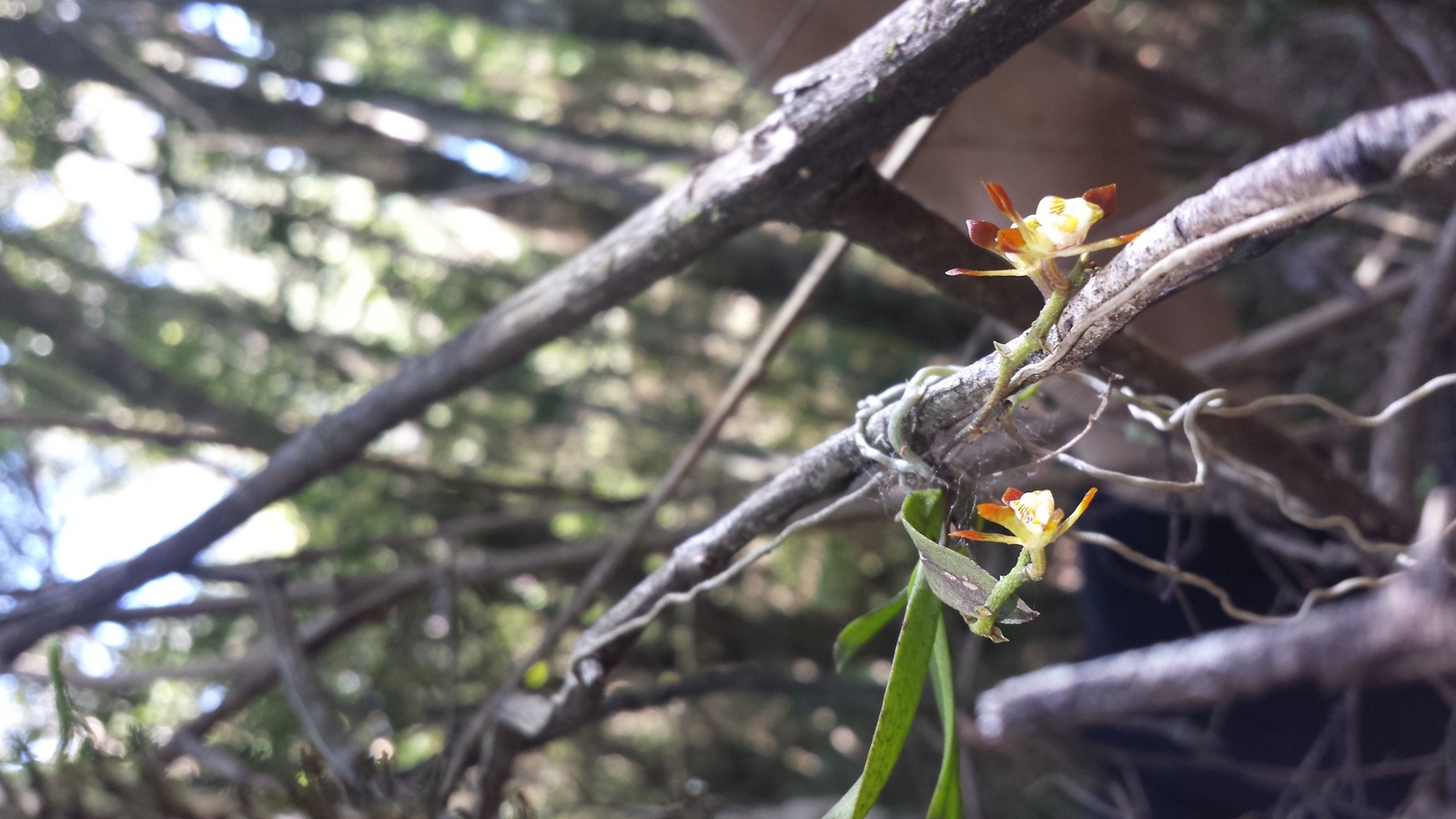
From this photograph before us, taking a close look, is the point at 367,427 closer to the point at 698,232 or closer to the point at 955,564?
the point at 698,232

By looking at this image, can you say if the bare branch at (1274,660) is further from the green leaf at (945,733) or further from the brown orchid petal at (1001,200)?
the brown orchid petal at (1001,200)

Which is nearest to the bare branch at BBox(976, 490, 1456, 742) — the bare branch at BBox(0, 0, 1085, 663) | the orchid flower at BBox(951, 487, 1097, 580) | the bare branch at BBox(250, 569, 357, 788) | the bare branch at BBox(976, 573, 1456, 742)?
the bare branch at BBox(976, 573, 1456, 742)

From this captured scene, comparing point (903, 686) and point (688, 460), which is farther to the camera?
point (688, 460)

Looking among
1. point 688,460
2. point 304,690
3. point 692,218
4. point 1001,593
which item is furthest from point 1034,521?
point 304,690

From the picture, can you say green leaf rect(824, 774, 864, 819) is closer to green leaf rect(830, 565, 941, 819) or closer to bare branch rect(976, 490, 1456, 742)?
green leaf rect(830, 565, 941, 819)

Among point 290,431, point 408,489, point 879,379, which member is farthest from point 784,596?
point 290,431

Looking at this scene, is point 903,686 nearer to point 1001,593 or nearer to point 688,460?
point 1001,593

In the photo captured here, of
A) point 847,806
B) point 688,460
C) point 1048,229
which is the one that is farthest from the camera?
point 688,460
